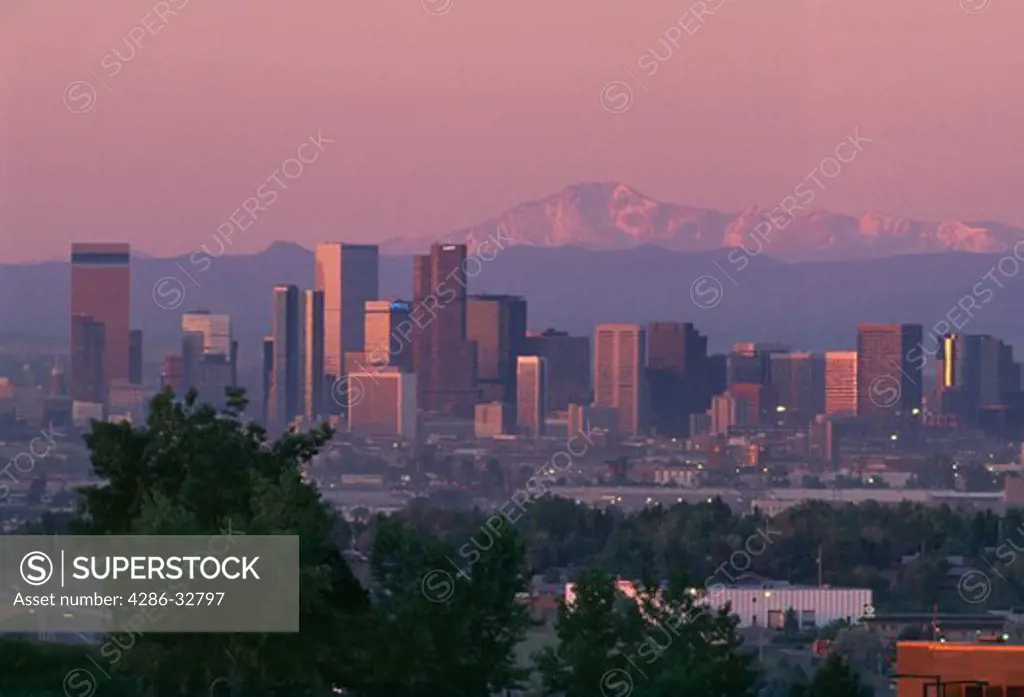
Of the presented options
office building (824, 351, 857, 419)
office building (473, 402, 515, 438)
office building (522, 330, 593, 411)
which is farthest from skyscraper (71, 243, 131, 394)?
office building (824, 351, 857, 419)

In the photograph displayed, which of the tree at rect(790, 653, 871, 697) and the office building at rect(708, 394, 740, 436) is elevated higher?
the office building at rect(708, 394, 740, 436)

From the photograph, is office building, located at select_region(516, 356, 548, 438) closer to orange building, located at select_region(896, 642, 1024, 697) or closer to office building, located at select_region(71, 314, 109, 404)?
office building, located at select_region(71, 314, 109, 404)

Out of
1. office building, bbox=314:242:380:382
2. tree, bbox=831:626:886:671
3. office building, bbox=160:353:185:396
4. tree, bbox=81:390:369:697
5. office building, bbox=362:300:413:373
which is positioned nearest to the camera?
tree, bbox=81:390:369:697

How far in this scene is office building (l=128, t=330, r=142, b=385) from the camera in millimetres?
32375

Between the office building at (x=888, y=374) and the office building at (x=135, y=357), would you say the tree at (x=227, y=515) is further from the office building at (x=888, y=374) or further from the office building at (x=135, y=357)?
the office building at (x=888, y=374)

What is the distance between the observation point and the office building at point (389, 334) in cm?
3938

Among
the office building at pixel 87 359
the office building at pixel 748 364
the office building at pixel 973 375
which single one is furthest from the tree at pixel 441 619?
the office building at pixel 748 364

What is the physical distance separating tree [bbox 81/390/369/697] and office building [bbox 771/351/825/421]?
87.5 feet

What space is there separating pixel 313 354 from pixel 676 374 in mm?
9276

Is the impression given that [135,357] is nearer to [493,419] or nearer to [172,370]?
[172,370]

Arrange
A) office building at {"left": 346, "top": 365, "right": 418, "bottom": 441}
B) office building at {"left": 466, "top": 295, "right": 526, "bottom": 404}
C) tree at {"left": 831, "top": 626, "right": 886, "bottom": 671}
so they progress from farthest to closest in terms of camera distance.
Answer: office building at {"left": 466, "top": 295, "right": 526, "bottom": 404}, office building at {"left": 346, "top": 365, "right": 418, "bottom": 441}, tree at {"left": 831, "top": 626, "right": 886, "bottom": 671}

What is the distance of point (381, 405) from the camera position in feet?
127

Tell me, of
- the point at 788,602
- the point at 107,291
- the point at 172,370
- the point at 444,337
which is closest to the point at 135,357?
the point at 172,370

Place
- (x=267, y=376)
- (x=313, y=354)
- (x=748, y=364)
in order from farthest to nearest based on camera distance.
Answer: (x=748, y=364)
(x=313, y=354)
(x=267, y=376)
